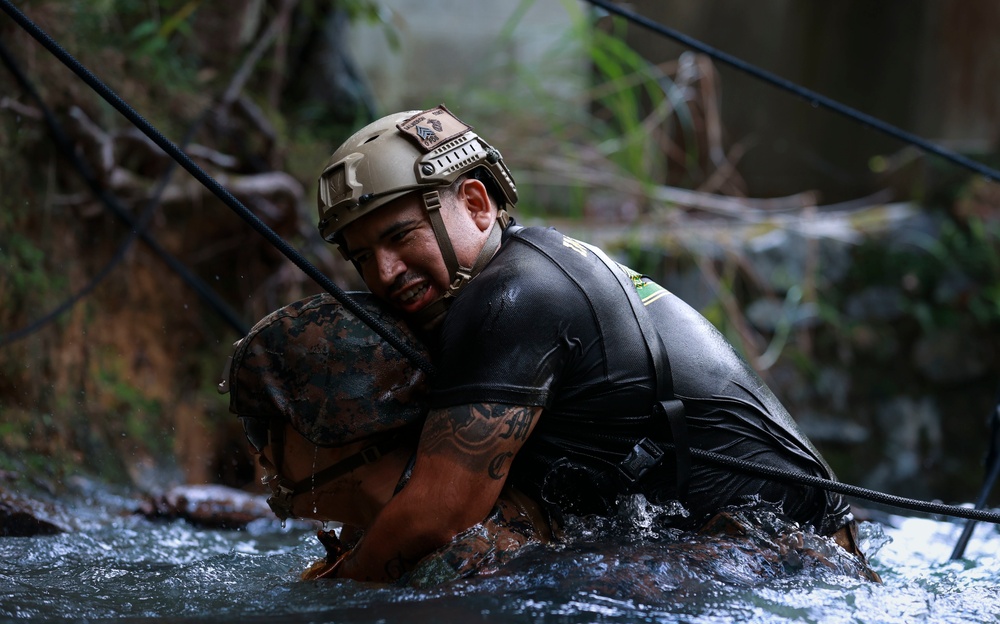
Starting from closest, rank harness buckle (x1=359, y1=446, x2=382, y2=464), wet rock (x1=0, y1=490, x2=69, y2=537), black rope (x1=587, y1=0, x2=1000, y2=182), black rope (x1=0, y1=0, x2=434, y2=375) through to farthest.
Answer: black rope (x1=0, y1=0, x2=434, y2=375) → harness buckle (x1=359, y1=446, x2=382, y2=464) → wet rock (x1=0, y1=490, x2=69, y2=537) → black rope (x1=587, y1=0, x2=1000, y2=182)

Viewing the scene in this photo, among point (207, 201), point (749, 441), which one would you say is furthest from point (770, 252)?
point (749, 441)

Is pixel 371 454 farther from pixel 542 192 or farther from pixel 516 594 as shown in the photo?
pixel 542 192

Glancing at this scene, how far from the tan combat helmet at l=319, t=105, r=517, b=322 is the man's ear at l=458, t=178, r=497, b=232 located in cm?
4

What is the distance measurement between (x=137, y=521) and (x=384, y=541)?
5.59 ft

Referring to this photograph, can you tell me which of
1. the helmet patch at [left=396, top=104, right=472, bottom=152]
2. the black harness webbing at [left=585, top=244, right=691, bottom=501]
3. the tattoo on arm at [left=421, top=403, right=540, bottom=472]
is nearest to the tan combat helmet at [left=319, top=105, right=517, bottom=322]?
the helmet patch at [left=396, top=104, right=472, bottom=152]

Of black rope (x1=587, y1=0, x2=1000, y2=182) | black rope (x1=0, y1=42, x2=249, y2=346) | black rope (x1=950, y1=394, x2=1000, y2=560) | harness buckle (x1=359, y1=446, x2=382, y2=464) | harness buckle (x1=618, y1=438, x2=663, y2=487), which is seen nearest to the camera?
harness buckle (x1=618, y1=438, x2=663, y2=487)

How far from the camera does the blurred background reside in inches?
170

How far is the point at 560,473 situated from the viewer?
2449 millimetres

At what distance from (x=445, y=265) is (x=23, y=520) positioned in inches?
66.5

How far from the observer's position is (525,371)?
2264 millimetres

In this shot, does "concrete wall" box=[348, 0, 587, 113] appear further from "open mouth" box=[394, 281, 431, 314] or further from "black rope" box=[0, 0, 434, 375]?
"black rope" box=[0, 0, 434, 375]

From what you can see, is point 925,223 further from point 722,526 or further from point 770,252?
point 722,526

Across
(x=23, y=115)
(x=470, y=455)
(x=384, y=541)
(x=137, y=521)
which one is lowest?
(x=137, y=521)

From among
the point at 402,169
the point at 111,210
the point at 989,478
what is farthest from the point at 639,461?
the point at 111,210
